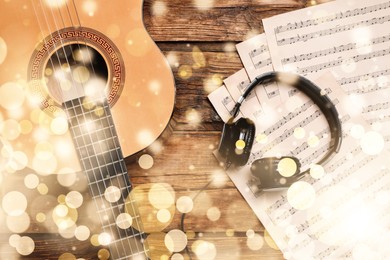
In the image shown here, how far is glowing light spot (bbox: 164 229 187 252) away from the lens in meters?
1.27

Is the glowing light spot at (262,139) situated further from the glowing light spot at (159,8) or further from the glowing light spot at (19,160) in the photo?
the glowing light spot at (19,160)

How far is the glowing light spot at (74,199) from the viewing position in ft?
4.09

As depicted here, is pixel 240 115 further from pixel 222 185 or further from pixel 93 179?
pixel 93 179

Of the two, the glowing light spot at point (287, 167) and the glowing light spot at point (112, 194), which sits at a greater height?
the glowing light spot at point (112, 194)

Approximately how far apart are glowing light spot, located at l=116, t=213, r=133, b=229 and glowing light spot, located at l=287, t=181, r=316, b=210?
0.43m

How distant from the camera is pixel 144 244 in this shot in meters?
1.14

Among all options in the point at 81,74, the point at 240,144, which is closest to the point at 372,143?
the point at 240,144

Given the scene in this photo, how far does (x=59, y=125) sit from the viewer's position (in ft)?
3.82

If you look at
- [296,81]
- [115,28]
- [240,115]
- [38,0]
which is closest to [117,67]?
[115,28]

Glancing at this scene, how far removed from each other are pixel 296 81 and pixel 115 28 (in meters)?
0.49

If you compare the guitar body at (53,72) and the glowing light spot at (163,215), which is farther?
the glowing light spot at (163,215)

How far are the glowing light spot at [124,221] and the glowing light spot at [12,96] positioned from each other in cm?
36

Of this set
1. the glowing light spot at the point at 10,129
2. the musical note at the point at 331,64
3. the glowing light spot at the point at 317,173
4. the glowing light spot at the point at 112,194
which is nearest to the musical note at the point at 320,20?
the musical note at the point at 331,64

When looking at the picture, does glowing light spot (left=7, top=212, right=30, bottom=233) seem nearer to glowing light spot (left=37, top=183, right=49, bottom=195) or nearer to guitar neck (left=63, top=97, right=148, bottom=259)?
glowing light spot (left=37, top=183, right=49, bottom=195)
